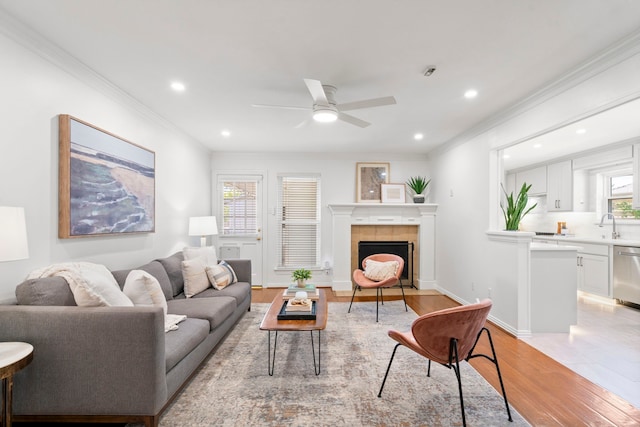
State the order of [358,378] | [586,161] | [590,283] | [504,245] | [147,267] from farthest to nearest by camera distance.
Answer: [586,161] → [590,283] → [504,245] → [147,267] → [358,378]

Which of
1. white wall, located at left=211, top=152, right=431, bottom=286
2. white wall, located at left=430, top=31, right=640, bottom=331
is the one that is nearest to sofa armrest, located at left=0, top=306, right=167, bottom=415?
white wall, located at left=430, top=31, right=640, bottom=331

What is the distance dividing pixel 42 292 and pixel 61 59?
68.1 inches

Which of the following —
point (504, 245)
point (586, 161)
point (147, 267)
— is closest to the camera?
point (147, 267)

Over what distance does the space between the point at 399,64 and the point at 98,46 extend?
7.48ft

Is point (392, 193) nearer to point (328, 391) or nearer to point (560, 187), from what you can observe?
point (560, 187)

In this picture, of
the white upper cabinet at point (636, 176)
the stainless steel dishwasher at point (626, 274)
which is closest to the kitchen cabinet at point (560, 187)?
the white upper cabinet at point (636, 176)

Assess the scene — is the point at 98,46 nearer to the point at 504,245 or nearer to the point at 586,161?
the point at 504,245

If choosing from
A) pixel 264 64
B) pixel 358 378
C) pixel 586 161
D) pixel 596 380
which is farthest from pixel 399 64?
pixel 586 161

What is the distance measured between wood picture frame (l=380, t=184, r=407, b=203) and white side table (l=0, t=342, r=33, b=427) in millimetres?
4969

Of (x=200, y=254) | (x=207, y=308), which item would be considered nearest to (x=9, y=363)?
(x=207, y=308)

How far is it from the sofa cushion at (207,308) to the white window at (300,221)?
2.59m

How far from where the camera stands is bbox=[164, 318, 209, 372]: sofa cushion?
6.35ft

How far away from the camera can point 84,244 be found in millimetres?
2518

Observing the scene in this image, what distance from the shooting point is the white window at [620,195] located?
4809 millimetres
